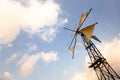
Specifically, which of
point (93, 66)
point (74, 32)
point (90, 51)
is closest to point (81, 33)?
point (74, 32)

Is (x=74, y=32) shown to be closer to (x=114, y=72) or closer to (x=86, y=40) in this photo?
(x=86, y=40)

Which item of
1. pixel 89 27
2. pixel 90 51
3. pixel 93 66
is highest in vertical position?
pixel 89 27

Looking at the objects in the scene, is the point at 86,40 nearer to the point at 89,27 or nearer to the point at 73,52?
the point at 89,27

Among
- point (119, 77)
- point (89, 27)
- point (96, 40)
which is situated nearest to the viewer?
point (119, 77)

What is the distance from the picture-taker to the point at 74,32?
3925 cm

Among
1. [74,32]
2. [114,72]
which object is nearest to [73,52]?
[74,32]

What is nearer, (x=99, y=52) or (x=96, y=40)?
(x=99, y=52)

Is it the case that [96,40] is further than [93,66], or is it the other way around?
[96,40]

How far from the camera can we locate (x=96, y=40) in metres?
40.6

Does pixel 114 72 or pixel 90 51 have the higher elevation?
pixel 90 51

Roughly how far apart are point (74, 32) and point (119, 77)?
11.8 metres

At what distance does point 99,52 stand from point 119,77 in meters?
5.45

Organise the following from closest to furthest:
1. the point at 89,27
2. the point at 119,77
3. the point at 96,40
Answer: the point at 119,77
the point at 89,27
the point at 96,40

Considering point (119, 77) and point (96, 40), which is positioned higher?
point (96, 40)
